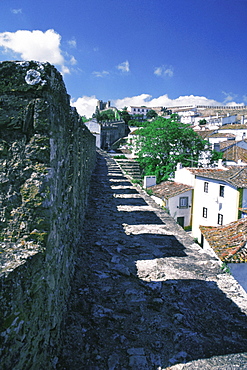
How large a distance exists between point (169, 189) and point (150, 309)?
63.4 feet

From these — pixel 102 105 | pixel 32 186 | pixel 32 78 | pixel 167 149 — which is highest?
pixel 102 105

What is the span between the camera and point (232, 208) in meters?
19.0

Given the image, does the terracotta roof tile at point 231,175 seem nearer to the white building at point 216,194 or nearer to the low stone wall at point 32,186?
the white building at point 216,194

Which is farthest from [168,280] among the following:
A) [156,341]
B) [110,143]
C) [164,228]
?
[110,143]

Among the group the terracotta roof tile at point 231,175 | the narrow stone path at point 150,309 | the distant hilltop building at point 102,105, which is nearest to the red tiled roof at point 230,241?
the narrow stone path at point 150,309

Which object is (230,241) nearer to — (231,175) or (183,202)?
(231,175)

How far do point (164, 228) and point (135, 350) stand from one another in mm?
3508

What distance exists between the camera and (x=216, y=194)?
20.5 metres

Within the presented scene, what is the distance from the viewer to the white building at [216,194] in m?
18.5

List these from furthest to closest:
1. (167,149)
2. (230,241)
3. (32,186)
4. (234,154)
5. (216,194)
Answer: (234,154) → (167,149) → (216,194) → (230,241) → (32,186)

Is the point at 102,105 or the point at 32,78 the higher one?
the point at 102,105

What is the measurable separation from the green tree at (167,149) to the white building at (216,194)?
9.54ft

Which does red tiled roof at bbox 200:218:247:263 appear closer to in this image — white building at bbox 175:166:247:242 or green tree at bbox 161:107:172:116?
white building at bbox 175:166:247:242

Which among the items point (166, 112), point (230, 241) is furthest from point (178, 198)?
point (166, 112)
